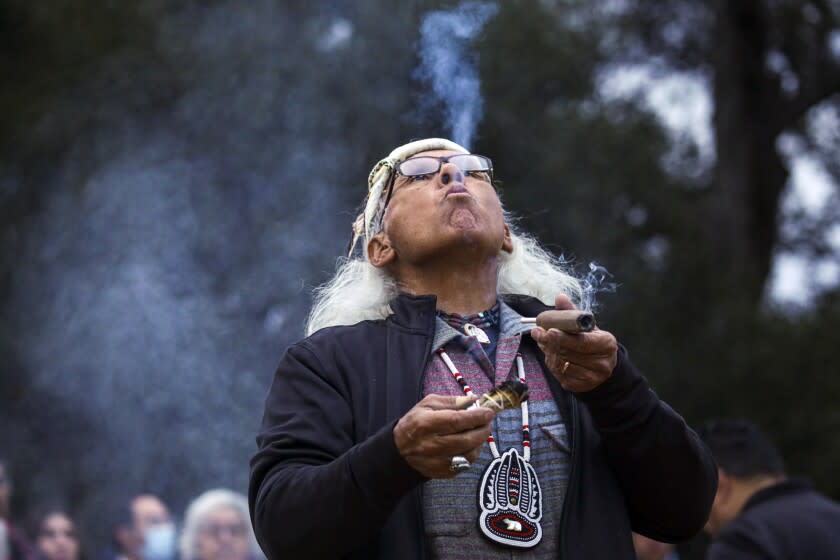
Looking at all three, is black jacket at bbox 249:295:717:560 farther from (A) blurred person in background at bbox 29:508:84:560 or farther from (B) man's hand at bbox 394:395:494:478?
(A) blurred person in background at bbox 29:508:84:560

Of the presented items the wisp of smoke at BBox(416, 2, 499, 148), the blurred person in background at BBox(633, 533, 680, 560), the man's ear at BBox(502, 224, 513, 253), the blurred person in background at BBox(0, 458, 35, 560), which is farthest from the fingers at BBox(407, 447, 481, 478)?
the blurred person in background at BBox(0, 458, 35, 560)

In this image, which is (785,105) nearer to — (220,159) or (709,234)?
(709,234)

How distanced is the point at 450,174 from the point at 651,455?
0.83 m

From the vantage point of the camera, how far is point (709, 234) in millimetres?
13359

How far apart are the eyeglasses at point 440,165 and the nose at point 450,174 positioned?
0.02 meters

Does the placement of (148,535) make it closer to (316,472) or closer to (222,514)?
(222,514)

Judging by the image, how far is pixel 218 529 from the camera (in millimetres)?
5480

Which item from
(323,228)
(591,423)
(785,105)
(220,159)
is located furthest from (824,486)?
(591,423)

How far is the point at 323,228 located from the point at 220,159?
1.20 metres

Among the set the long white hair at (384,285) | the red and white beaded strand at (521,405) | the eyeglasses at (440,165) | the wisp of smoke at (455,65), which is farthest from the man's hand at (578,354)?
the wisp of smoke at (455,65)

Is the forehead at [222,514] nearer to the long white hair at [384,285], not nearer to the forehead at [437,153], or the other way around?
the long white hair at [384,285]

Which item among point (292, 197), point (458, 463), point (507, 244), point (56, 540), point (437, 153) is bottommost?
point (458, 463)

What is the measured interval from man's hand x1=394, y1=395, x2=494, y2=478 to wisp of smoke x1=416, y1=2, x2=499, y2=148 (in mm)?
1455

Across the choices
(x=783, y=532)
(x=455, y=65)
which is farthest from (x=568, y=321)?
(x=783, y=532)
